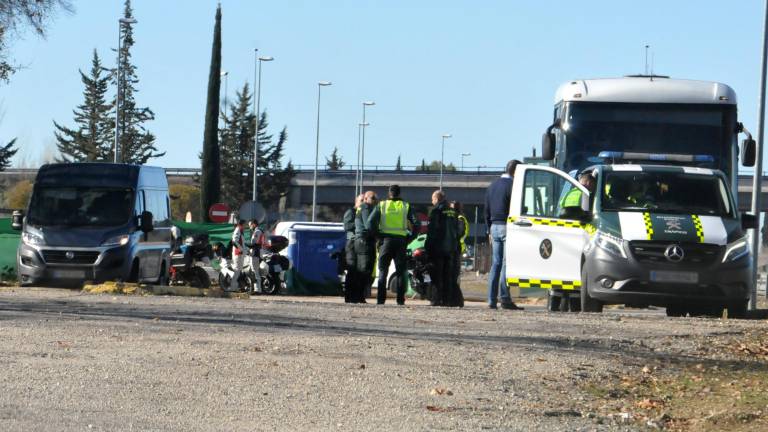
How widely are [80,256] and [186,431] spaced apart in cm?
1844

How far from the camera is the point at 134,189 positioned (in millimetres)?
27094

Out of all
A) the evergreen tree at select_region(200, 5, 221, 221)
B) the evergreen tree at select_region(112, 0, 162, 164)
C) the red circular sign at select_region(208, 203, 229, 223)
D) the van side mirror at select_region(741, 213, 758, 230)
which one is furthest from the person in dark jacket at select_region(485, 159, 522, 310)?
the evergreen tree at select_region(112, 0, 162, 164)

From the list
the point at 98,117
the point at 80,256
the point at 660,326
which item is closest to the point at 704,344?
the point at 660,326

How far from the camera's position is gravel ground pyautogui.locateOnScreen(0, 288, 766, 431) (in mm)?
9203

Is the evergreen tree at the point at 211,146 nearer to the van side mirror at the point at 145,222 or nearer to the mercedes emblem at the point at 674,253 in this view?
the van side mirror at the point at 145,222

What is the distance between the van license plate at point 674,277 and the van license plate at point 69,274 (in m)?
11.5

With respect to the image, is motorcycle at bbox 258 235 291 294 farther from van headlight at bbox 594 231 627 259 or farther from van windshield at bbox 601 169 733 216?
van headlight at bbox 594 231 627 259

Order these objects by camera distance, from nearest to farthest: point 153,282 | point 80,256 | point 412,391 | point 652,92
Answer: point 412,391 → point 652,92 → point 80,256 → point 153,282

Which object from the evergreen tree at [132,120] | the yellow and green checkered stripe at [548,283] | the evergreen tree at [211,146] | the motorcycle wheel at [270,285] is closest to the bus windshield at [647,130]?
the yellow and green checkered stripe at [548,283]

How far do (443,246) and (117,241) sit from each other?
285 inches

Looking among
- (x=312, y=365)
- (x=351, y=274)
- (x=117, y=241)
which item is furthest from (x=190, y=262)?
(x=312, y=365)

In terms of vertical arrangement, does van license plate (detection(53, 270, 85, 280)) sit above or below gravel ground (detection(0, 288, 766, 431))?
above

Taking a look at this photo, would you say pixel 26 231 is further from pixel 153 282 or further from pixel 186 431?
pixel 186 431

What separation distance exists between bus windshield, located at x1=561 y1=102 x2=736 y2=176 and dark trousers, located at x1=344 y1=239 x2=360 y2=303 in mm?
3357
